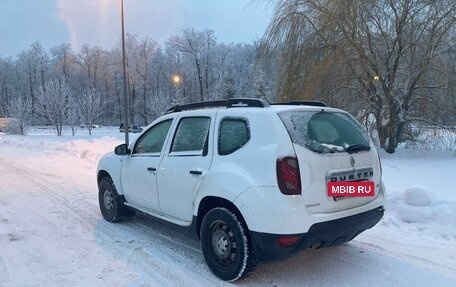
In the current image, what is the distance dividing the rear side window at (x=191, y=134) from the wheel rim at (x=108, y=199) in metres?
1.91

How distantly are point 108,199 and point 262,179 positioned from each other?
351 centimetres

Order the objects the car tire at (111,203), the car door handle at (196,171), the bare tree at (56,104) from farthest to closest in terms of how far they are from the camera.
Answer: the bare tree at (56,104) < the car tire at (111,203) < the car door handle at (196,171)

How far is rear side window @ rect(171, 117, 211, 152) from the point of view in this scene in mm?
4316

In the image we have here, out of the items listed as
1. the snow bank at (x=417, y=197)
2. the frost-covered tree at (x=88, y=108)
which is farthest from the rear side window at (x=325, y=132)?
the frost-covered tree at (x=88, y=108)

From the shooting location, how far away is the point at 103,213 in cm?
621

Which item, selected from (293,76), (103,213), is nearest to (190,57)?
(293,76)

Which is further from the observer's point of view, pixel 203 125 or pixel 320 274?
pixel 203 125

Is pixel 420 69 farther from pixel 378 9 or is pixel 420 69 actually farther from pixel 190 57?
pixel 190 57

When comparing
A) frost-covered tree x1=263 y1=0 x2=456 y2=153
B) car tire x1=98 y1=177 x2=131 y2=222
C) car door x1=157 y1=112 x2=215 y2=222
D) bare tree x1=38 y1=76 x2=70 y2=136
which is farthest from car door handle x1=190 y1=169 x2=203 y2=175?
bare tree x1=38 y1=76 x2=70 y2=136

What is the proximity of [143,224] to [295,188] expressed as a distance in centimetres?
322

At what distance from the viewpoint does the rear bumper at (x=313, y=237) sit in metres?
3.44

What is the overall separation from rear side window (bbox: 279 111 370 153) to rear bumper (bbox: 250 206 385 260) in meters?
0.69

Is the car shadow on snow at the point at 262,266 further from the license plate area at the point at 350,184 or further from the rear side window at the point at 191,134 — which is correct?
the rear side window at the point at 191,134

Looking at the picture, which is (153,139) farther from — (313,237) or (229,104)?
(313,237)
